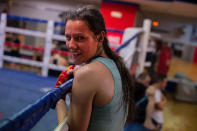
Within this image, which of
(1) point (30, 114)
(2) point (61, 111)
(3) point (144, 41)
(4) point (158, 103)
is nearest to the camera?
(1) point (30, 114)

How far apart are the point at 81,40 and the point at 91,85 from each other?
215 mm

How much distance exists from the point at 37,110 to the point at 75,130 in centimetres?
21

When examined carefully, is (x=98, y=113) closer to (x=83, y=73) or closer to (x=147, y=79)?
(x=83, y=73)

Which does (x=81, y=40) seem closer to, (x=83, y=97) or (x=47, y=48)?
(x=83, y=97)

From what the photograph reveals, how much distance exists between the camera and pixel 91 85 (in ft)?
2.25

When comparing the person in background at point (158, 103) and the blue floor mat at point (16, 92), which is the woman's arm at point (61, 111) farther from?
the person in background at point (158, 103)

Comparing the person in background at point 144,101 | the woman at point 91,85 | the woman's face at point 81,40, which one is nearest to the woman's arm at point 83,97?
the woman at point 91,85

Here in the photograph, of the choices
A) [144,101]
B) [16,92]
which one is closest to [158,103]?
[144,101]

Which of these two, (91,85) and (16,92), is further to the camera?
(16,92)

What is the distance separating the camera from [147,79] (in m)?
2.89

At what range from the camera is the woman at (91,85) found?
2.27 feet

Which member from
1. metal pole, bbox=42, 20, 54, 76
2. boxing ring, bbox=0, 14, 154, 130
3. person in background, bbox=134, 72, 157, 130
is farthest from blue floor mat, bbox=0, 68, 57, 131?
person in background, bbox=134, 72, 157, 130

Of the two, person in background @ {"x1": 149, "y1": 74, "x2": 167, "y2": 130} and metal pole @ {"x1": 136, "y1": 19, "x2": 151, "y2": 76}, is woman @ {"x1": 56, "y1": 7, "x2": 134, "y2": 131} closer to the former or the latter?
person in background @ {"x1": 149, "y1": 74, "x2": 167, "y2": 130}

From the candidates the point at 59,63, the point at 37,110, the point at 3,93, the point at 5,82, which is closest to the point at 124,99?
the point at 37,110
